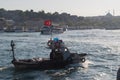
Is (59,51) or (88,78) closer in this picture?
(88,78)

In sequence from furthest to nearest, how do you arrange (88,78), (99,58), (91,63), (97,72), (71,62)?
(99,58) → (91,63) → (71,62) → (97,72) → (88,78)

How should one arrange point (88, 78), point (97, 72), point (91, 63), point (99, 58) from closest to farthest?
point (88, 78) < point (97, 72) < point (91, 63) < point (99, 58)

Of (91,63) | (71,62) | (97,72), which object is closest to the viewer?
(97,72)

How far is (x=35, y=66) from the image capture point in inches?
1853

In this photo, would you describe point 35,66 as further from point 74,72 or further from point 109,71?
point 109,71

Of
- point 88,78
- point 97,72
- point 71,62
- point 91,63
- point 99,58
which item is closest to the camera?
point 88,78

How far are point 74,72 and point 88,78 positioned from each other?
4553 mm

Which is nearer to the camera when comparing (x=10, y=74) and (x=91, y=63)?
(x=10, y=74)

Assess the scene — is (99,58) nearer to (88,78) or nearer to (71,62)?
(71,62)

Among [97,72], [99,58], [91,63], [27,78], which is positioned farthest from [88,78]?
[99,58]

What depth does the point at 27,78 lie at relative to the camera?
43.5 meters

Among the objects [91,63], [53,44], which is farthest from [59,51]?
[91,63]

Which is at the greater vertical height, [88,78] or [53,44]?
[53,44]

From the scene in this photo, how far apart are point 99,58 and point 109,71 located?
14.8 m
